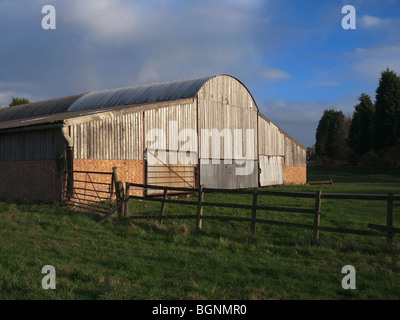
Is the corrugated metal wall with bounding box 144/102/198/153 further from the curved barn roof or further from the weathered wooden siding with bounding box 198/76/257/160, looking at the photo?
the curved barn roof

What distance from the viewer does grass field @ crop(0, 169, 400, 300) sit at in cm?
562

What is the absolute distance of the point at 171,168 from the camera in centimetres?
1997

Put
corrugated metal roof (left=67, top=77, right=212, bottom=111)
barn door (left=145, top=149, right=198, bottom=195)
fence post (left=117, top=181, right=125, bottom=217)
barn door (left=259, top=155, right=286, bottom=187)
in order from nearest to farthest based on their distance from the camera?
fence post (left=117, top=181, right=125, bottom=217), barn door (left=145, top=149, right=198, bottom=195), corrugated metal roof (left=67, top=77, right=212, bottom=111), barn door (left=259, top=155, right=286, bottom=187)

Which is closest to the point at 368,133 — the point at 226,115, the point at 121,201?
the point at 226,115

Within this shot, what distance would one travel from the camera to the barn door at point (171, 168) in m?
18.8

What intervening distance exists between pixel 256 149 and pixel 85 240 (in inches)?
757

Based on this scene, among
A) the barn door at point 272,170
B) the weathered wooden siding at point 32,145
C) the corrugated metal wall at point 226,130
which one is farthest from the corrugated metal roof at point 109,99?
the barn door at point 272,170

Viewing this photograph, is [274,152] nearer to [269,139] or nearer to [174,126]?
[269,139]

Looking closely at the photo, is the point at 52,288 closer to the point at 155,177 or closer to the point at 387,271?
the point at 387,271

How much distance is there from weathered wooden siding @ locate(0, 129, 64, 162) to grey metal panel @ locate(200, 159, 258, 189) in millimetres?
8629

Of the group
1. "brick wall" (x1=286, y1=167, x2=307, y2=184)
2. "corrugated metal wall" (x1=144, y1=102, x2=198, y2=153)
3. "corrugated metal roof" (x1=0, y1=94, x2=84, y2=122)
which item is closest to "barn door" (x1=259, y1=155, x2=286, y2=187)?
"brick wall" (x1=286, y1=167, x2=307, y2=184)

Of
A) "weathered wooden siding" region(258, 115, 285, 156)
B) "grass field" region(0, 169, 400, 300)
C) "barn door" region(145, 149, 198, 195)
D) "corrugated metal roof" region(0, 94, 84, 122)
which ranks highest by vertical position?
"corrugated metal roof" region(0, 94, 84, 122)

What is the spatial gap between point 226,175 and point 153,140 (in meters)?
6.39
